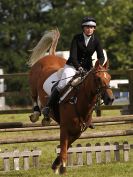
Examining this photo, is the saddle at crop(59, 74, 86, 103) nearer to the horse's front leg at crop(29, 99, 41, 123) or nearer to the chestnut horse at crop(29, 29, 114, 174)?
the chestnut horse at crop(29, 29, 114, 174)

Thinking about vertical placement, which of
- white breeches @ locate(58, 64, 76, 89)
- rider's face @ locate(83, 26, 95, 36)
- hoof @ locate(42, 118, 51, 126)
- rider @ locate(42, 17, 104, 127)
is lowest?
hoof @ locate(42, 118, 51, 126)

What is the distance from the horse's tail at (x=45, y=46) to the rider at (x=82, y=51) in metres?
2.50

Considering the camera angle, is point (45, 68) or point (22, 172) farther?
point (45, 68)

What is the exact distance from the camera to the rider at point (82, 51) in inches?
360

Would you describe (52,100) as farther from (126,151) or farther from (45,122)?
(126,151)

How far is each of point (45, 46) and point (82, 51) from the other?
115 inches

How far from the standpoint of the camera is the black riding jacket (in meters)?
9.14

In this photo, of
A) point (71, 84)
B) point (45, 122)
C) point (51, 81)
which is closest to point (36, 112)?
point (45, 122)

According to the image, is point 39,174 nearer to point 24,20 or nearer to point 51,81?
point 51,81

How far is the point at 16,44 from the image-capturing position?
4844 cm

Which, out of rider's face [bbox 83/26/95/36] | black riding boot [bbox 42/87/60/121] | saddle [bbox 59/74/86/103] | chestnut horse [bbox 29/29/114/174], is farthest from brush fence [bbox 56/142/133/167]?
rider's face [bbox 83/26/95/36]

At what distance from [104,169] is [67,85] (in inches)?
59.7

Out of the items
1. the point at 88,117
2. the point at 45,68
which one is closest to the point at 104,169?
the point at 88,117

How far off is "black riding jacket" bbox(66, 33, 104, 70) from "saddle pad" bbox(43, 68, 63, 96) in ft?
2.27
